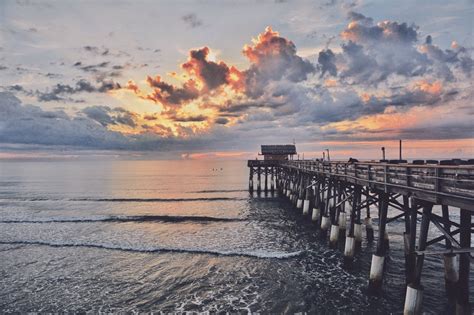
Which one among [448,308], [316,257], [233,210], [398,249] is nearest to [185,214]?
[233,210]

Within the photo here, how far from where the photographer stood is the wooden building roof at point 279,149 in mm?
55562

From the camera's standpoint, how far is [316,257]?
700 inches

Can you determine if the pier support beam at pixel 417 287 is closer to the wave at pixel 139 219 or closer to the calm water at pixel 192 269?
the calm water at pixel 192 269

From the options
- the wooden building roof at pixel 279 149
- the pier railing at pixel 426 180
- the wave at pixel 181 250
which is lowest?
the wave at pixel 181 250

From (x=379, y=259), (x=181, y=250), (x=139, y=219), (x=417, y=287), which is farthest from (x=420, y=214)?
(x=139, y=219)

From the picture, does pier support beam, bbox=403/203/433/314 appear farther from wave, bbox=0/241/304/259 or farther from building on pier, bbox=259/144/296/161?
building on pier, bbox=259/144/296/161

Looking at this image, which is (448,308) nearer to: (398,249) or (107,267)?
(398,249)

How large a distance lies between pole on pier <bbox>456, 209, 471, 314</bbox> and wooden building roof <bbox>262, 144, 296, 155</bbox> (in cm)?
4490

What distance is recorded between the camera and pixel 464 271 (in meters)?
10.2

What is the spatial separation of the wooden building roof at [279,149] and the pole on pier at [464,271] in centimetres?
4490

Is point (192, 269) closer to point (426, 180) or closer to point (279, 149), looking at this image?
point (426, 180)

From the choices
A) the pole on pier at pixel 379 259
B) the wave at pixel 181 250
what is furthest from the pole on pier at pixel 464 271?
the wave at pixel 181 250

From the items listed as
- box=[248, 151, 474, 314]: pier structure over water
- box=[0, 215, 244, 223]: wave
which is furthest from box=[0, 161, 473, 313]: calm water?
box=[248, 151, 474, 314]: pier structure over water

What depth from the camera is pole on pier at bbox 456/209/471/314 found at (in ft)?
31.1
